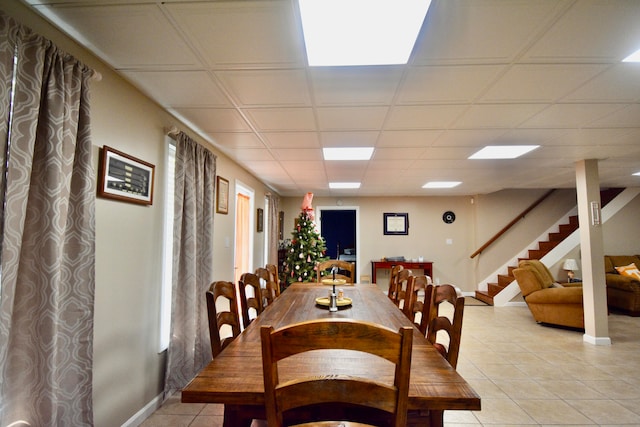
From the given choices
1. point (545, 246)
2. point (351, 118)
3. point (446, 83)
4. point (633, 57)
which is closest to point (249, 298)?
point (351, 118)

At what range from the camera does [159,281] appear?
2418 millimetres

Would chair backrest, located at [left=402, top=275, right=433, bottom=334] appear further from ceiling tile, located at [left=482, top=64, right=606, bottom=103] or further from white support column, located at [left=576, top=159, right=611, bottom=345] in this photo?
white support column, located at [left=576, top=159, right=611, bottom=345]

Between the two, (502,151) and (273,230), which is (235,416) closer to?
(502,151)

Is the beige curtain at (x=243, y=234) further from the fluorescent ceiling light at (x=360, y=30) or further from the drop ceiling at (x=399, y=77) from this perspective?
the fluorescent ceiling light at (x=360, y=30)

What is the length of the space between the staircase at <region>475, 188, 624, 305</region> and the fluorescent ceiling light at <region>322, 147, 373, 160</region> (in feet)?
14.5

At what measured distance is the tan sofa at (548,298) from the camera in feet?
14.0

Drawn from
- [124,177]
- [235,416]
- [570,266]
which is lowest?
[235,416]

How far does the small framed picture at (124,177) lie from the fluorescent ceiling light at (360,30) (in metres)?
1.33

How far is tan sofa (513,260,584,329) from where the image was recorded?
4.27 m

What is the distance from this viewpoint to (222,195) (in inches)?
145

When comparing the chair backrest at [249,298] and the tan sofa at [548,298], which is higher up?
the chair backrest at [249,298]

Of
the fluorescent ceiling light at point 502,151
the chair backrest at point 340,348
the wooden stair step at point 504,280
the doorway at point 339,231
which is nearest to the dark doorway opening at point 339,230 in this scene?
the doorway at point 339,231

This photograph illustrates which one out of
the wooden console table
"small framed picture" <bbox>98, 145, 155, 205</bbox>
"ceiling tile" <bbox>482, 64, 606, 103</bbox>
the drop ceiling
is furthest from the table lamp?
"small framed picture" <bbox>98, 145, 155, 205</bbox>

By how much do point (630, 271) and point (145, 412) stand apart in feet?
23.9
